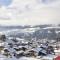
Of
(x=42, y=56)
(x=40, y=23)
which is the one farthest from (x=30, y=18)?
(x=42, y=56)

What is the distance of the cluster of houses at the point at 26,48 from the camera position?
4.72 ft

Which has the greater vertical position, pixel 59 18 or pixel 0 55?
pixel 59 18

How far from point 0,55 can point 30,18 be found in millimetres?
443

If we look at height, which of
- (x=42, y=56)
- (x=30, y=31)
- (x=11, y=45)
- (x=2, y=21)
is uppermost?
(x=2, y=21)

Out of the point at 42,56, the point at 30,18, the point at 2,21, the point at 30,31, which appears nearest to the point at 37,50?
the point at 42,56

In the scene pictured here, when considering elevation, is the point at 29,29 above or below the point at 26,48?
above

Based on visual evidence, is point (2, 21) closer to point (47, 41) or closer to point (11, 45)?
point (11, 45)

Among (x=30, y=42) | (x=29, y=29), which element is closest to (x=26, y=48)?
(x=30, y=42)

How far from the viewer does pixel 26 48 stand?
4.79ft

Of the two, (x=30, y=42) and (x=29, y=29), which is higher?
(x=29, y=29)

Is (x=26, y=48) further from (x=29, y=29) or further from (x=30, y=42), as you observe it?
(x=29, y=29)

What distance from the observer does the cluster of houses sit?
4.72 feet

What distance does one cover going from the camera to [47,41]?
1462mm

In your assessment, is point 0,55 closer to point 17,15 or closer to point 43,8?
point 17,15
